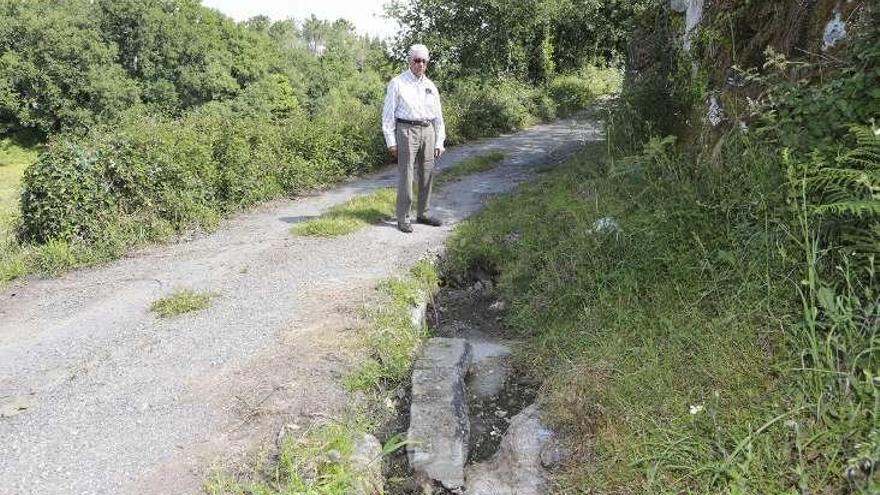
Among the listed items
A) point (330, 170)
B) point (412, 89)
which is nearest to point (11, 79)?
point (330, 170)

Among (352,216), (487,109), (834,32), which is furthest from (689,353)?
(487,109)

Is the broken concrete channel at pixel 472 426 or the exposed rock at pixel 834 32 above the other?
the exposed rock at pixel 834 32

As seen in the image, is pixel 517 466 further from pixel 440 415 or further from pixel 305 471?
pixel 305 471

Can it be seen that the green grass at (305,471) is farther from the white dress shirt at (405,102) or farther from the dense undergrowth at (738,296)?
the white dress shirt at (405,102)

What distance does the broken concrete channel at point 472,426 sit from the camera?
3.31 meters

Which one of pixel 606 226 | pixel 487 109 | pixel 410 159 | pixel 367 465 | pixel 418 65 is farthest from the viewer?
pixel 487 109

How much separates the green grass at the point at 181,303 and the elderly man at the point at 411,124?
2508 mm

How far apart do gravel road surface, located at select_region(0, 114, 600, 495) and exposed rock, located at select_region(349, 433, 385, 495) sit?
0.36 meters

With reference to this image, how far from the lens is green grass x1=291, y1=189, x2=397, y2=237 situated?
24.0 ft

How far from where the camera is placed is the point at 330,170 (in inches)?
424

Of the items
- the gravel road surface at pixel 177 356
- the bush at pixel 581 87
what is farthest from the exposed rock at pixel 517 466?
the bush at pixel 581 87

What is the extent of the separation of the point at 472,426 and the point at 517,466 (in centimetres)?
63

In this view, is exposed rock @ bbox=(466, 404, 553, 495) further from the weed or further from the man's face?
the man's face

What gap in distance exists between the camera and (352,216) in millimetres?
7891
